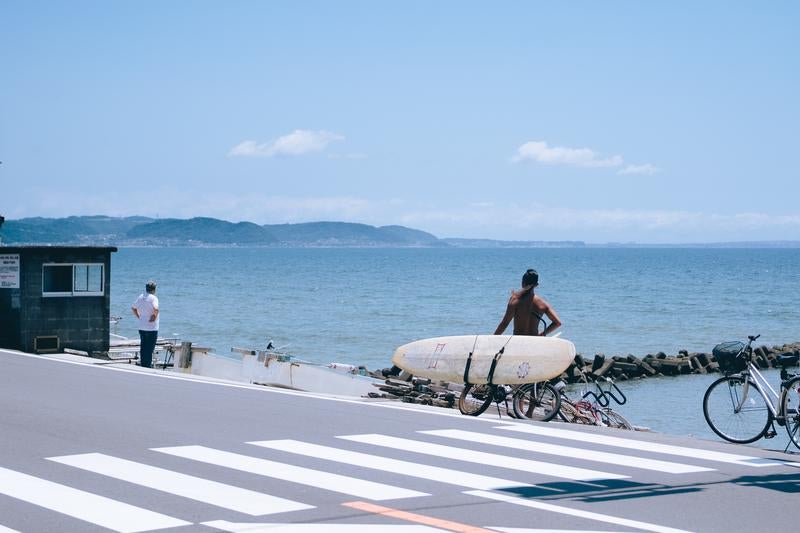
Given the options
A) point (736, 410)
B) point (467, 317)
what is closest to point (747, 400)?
point (736, 410)

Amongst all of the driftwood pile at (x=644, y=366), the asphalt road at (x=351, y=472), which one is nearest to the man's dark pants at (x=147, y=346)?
the asphalt road at (x=351, y=472)

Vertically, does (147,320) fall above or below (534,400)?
above

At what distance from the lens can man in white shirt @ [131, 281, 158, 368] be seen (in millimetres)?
20172

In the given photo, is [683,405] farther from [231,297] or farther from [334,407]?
[231,297]

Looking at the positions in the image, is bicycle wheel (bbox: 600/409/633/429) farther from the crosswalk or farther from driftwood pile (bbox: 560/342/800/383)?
driftwood pile (bbox: 560/342/800/383)

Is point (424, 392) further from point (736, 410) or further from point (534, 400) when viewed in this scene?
point (736, 410)


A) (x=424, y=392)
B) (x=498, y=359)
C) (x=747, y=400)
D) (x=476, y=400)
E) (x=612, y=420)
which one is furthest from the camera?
(x=424, y=392)

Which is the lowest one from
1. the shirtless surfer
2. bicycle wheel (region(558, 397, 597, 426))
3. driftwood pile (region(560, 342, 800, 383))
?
driftwood pile (region(560, 342, 800, 383))

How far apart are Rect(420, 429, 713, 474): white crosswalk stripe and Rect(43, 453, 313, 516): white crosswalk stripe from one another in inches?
138

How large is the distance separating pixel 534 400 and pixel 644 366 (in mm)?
24115

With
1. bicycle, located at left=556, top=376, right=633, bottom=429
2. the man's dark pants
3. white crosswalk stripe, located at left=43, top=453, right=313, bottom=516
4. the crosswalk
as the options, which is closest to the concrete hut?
the man's dark pants

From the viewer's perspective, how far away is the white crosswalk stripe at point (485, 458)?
9.54 m

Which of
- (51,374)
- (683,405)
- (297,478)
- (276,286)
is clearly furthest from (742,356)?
(276,286)

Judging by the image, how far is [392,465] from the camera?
980 centimetres
